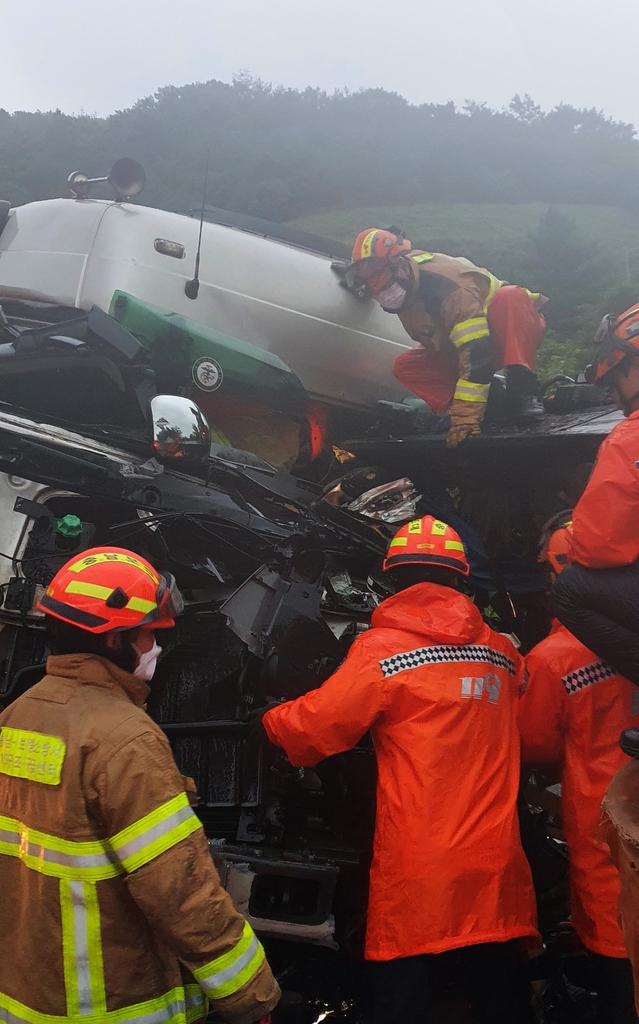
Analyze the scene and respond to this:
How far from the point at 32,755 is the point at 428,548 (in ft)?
4.88

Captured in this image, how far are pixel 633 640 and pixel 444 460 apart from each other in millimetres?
2726

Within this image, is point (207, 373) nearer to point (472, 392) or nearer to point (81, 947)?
point (472, 392)

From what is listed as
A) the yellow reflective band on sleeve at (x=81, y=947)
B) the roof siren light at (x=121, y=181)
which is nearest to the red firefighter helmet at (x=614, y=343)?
the yellow reflective band on sleeve at (x=81, y=947)

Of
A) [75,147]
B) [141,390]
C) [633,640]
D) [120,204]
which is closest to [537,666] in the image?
[633,640]

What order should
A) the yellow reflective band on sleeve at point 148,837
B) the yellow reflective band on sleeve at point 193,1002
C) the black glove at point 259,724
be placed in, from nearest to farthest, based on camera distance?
the yellow reflective band on sleeve at point 148,837 < the yellow reflective band on sleeve at point 193,1002 < the black glove at point 259,724

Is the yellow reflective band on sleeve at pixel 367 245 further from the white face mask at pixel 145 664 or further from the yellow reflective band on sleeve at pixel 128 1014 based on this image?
the yellow reflective band on sleeve at pixel 128 1014

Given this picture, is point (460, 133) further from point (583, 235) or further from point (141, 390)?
point (141, 390)

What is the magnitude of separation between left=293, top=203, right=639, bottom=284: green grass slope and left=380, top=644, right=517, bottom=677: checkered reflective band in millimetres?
15972

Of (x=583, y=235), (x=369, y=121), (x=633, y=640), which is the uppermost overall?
(x=369, y=121)

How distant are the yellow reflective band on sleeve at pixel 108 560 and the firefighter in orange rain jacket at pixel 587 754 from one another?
1398mm

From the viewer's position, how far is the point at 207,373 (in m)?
4.80

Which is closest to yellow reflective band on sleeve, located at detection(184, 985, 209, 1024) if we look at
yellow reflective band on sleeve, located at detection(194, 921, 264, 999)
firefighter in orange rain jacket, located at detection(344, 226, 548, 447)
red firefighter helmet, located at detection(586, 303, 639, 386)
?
yellow reflective band on sleeve, located at detection(194, 921, 264, 999)

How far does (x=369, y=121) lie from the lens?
31.1m

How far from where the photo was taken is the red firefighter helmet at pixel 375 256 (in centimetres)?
534
